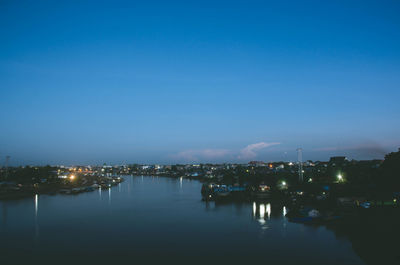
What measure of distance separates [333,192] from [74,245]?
1132cm

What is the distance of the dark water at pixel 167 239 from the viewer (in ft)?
23.9

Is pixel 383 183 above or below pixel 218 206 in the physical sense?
above

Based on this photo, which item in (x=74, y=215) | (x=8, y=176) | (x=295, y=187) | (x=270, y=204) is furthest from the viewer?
(x=8, y=176)

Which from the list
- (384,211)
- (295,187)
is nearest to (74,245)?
(384,211)

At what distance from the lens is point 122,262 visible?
279 inches

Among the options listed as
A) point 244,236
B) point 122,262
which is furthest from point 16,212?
point 244,236

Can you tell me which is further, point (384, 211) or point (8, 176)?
point (8, 176)

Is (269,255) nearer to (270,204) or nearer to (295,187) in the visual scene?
(270,204)

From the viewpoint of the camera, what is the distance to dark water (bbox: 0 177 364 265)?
7.29 meters

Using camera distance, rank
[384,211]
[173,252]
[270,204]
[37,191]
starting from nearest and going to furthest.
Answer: [173,252]
[384,211]
[270,204]
[37,191]

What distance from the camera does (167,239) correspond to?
8930mm

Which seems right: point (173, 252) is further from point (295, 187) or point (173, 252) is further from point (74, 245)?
point (295, 187)

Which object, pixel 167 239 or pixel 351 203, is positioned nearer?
pixel 167 239

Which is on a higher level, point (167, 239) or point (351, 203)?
point (351, 203)
